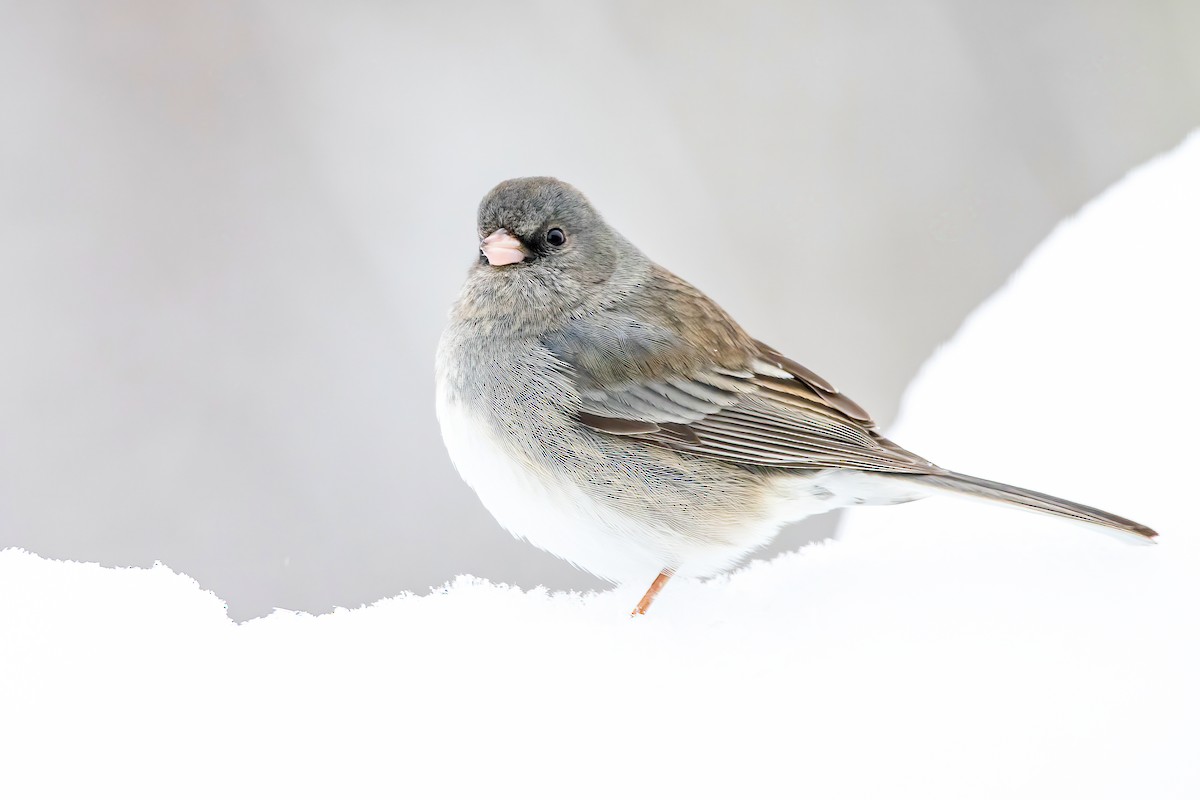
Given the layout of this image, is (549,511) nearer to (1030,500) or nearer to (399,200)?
(1030,500)

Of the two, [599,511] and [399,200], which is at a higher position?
[399,200]

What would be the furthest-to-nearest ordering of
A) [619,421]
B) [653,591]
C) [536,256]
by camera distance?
[536,256]
[619,421]
[653,591]

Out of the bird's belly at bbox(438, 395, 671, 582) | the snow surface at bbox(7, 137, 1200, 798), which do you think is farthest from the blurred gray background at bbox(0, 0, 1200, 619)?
the snow surface at bbox(7, 137, 1200, 798)

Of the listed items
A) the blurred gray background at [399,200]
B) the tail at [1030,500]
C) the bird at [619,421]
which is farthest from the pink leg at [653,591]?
the blurred gray background at [399,200]

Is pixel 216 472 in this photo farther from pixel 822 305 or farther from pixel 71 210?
pixel 822 305

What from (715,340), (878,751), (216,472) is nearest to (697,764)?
(878,751)

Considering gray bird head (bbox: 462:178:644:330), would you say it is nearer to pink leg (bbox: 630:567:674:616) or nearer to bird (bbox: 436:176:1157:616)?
bird (bbox: 436:176:1157:616)

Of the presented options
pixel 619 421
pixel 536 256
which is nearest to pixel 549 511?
pixel 619 421
